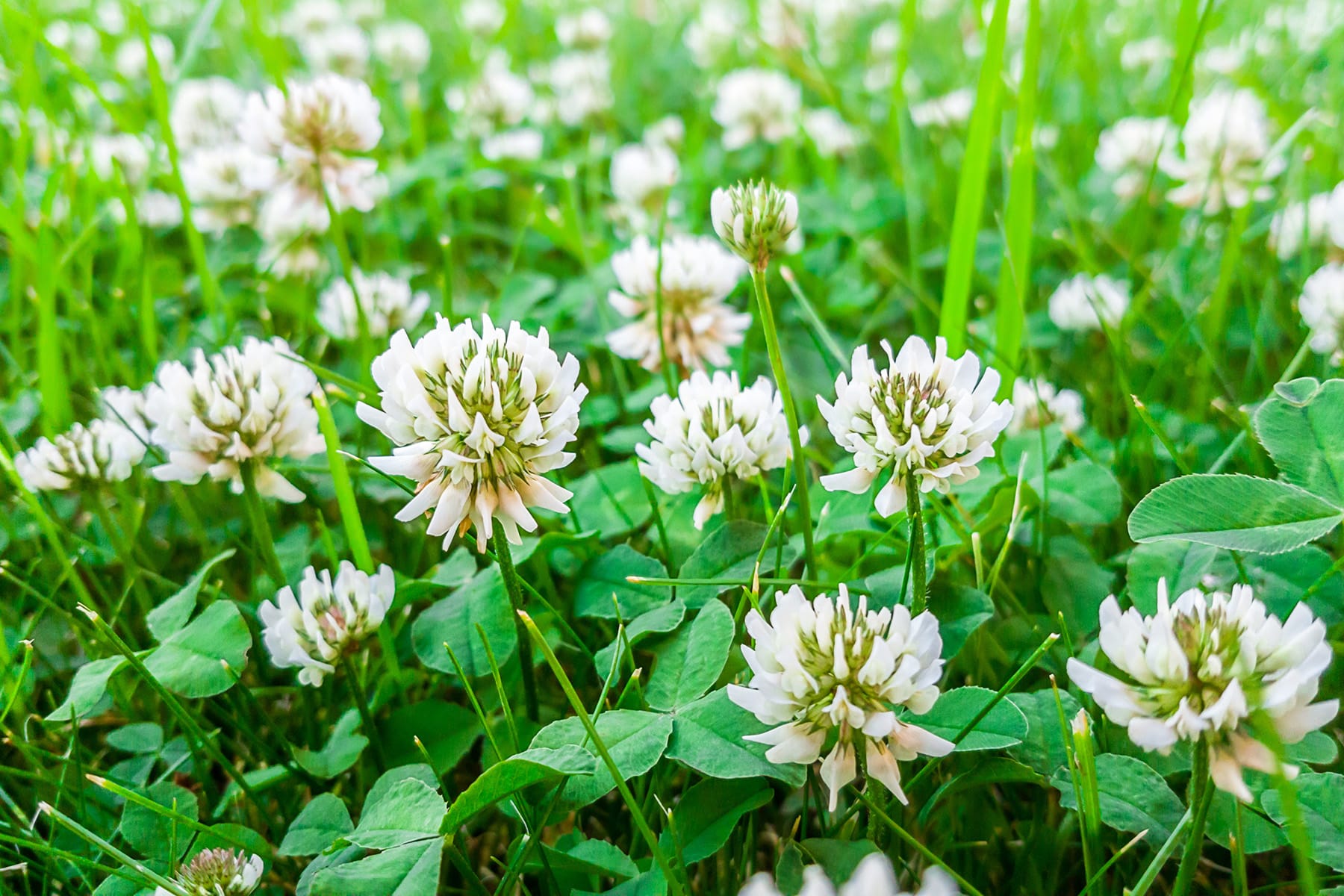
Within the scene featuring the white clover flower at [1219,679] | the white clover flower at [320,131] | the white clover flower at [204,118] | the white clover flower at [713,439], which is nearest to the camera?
the white clover flower at [1219,679]

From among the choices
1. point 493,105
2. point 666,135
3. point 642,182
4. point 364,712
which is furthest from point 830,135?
point 364,712

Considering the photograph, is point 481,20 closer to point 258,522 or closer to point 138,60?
point 138,60

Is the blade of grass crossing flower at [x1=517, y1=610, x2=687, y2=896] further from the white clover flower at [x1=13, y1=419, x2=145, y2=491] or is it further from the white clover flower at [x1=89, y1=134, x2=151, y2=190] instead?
the white clover flower at [x1=89, y1=134, x2=151, y2=190]

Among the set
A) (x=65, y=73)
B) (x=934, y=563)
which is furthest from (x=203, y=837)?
(x=65, y=73)

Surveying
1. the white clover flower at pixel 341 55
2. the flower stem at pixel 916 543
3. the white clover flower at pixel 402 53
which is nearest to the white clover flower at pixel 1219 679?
the flower stem at pixel 916 543

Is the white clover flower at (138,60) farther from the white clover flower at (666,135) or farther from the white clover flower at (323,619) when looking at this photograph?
the white clover flower at (323,619)

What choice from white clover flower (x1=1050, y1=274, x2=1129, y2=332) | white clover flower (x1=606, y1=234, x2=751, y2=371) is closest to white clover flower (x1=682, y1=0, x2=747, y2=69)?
white clover flower (x1=1050, y1=274, x2=1129, y2=332)
